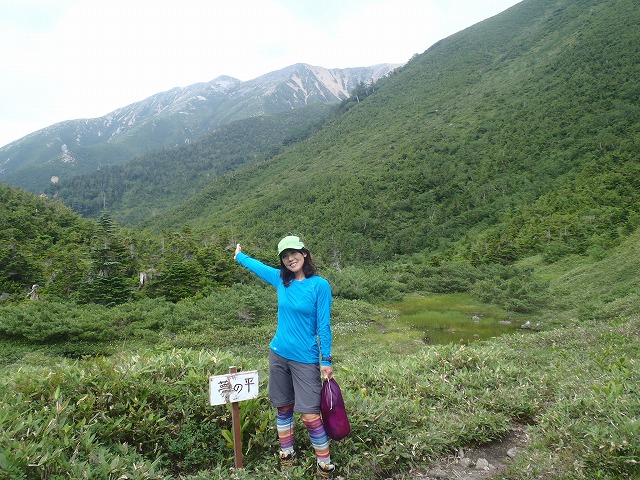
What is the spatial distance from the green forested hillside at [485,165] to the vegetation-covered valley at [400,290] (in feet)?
1.57

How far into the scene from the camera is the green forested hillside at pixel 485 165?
48.8m

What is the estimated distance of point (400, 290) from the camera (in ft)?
131

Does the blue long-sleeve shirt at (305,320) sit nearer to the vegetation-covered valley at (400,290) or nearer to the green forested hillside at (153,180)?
the vegetation-covered valley at (400,290)

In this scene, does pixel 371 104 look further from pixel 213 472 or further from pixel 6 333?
pixel 213 472

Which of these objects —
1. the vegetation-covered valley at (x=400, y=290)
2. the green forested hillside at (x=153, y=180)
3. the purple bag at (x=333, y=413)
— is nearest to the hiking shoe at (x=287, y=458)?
the vegetation-covered valley at (x=400, y=290)

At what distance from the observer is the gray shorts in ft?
14.0

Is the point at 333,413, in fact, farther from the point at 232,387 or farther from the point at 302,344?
the point at 232,387

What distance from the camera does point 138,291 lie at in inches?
1133

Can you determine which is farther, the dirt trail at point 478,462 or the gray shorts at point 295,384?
the dirt trail at point 478,462

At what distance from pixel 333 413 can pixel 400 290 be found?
1450 inches

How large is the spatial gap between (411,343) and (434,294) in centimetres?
1898

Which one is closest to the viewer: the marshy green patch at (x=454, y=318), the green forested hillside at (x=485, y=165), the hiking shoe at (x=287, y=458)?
the hiking shoe at (x=287, y=458)

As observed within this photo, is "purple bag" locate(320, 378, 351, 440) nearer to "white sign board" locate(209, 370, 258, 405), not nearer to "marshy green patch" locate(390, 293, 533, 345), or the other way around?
"white sign board" locate(209, 370, 258, 405)

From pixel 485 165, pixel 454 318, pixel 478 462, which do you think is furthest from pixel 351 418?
pixel 485 165
